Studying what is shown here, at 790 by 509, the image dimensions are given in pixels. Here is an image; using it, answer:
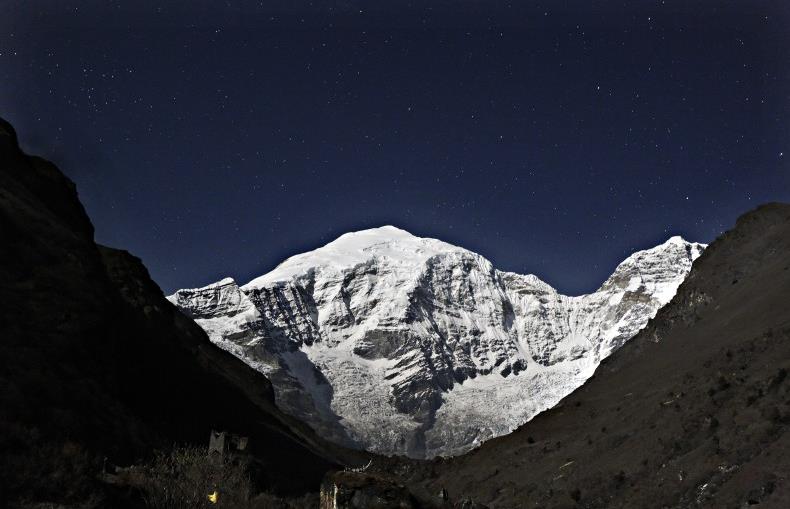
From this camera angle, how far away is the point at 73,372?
153ft

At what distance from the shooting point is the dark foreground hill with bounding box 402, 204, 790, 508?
36.0 m

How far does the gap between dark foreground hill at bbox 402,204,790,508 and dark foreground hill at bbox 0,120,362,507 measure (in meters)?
12.8

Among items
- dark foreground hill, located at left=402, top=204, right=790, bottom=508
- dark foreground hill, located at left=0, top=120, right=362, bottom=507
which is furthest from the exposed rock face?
dark foreground hill, located at left=0, top=120, right=362, bottom=507

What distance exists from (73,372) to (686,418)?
37372 millimetres

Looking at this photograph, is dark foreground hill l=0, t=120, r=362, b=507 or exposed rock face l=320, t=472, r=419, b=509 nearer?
exposed rock face l=320, t=472, r=419, b=509

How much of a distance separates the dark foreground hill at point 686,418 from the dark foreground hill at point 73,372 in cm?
1285

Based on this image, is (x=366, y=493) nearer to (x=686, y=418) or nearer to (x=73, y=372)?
(x=73, y=372)

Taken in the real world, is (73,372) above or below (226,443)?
above

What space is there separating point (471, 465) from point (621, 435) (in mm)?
26783

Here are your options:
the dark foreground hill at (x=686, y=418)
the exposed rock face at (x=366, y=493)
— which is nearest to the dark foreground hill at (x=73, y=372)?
the exposed rock face at (x=366, y=493)

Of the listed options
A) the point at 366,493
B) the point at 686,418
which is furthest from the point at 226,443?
the point at 366,493

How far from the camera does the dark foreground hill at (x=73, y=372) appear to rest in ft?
80.7

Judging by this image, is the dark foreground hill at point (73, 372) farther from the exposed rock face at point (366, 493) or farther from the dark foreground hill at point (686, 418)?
the dark foreground hill at point (686, 418)

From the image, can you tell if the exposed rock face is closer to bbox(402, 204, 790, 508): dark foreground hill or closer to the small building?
bbox(402, 204, 790, 508): dark foreground hill
